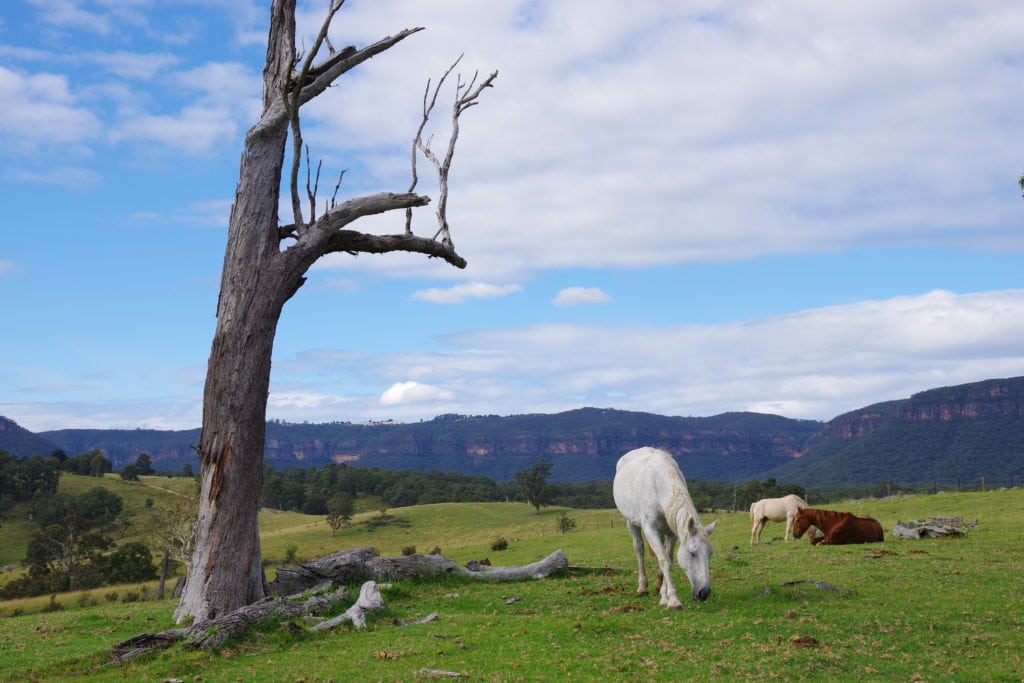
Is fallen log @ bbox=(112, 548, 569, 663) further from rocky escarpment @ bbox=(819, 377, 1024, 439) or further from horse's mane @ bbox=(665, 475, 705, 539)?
rocky escarpment @ bbox=(819, 377, 1024, 439)

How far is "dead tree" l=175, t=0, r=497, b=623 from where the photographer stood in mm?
14258

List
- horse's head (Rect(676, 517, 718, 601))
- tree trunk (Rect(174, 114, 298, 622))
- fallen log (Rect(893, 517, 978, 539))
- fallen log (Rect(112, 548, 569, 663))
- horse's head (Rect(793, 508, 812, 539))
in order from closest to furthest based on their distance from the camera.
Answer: fallen log (Rect(112, 548, 569, 663)) < horse's head (Rect(676, 517, 718, 601)) < tree trunk (Rect(174, 114, 298, 622)) < fallen log (Rect(893, 517, 978, 539)) < horse's head (Rect(793, 508, 812, 539))

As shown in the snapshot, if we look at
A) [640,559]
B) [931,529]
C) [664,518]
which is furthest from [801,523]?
[664,518]

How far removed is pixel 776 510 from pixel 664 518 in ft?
46.1

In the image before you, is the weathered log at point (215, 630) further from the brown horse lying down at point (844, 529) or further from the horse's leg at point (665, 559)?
the brown horse lying down at point (844, 529)

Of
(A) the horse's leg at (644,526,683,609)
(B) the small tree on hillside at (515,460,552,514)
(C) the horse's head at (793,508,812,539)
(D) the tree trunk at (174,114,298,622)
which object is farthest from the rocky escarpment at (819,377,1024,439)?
(D) the tree trunk at (174,114,298,622)

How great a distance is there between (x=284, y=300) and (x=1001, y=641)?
1320cm

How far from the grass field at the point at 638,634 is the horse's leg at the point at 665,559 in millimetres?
413

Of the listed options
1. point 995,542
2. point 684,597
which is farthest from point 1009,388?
point 684,597

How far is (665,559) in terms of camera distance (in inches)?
549

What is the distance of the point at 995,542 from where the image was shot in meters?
22.6

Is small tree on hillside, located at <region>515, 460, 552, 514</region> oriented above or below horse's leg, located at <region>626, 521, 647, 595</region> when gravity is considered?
below

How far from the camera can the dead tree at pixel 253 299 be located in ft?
46.8

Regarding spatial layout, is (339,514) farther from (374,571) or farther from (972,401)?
(972,401)
